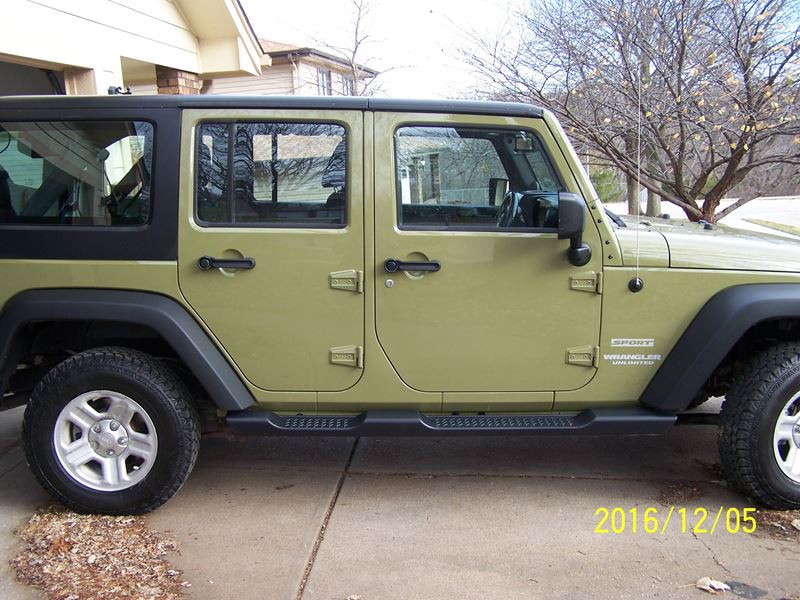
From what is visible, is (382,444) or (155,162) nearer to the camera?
(155,162)

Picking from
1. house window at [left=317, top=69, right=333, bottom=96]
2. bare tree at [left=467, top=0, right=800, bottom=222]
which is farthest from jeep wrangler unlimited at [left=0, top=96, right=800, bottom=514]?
house window at [left=317, top=69, right=333, bottom=96]

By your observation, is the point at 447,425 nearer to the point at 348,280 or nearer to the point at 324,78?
the point at 348,280

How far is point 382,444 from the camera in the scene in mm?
4094

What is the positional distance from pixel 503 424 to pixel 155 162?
211 centimetres

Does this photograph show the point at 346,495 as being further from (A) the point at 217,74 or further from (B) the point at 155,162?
(A) the point at 217,74

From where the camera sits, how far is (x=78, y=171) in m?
3.11

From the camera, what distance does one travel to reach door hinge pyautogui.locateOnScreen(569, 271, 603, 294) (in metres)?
3.07

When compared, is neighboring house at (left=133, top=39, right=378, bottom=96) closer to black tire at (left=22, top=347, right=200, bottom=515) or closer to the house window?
the house window

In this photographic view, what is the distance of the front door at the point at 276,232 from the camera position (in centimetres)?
306

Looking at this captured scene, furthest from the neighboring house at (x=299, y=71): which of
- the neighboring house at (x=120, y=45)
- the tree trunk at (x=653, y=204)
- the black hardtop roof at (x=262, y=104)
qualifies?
the black hardtop roof at (x=262, y=104)

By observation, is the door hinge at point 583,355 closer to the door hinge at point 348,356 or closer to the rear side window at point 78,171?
the door hinge at point 348,356

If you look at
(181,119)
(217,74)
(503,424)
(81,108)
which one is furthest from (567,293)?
(217,74)

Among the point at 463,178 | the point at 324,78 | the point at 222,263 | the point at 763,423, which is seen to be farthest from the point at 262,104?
the point at 324,78
